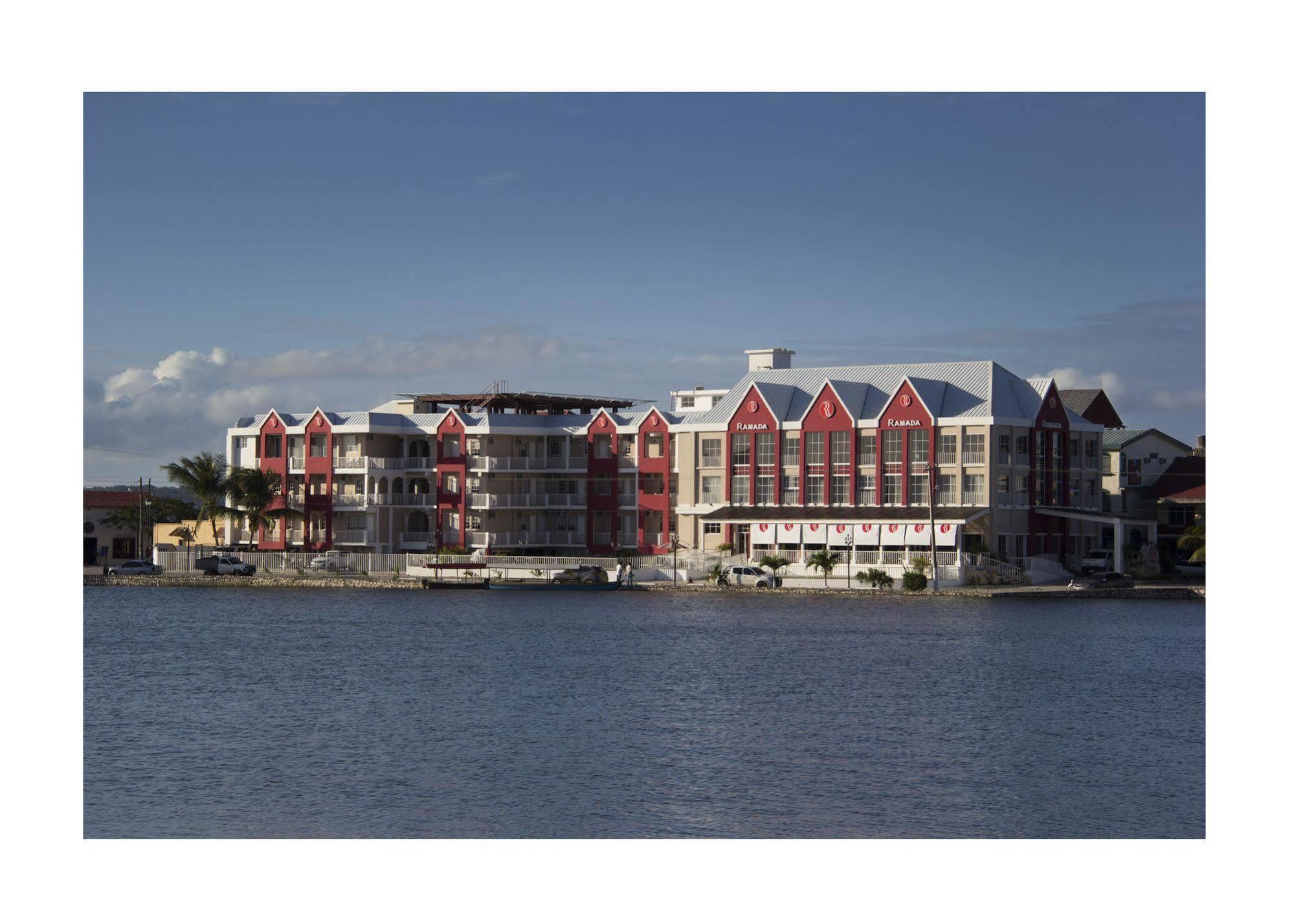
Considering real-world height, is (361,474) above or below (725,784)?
above

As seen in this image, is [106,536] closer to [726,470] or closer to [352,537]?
[352,537]

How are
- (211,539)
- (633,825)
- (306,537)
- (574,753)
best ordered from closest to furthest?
(633,825) < (574,753) < (306,537) < (211,539)

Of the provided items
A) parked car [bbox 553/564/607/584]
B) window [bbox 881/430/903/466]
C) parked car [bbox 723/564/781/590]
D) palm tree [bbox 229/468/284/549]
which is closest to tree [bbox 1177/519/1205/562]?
window [bbox 881/430/903/466]

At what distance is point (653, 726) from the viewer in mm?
34438

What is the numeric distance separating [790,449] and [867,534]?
26.3 ft

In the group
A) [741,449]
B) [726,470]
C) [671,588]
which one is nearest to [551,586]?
[671,588]

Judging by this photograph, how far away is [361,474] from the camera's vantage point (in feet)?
299

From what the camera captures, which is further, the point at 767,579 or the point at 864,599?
the point at 767,579

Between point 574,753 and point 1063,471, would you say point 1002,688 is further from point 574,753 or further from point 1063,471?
point 1063,471

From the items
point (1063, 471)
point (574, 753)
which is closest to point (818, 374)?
point (1063, 471)

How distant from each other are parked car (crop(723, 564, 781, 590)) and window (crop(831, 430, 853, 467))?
23.5 ft

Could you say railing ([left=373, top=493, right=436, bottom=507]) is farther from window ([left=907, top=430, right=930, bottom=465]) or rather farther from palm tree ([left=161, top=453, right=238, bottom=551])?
window ([left=907, top=430, right=930, bottom=465])

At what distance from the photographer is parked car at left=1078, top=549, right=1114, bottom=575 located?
77.2 m

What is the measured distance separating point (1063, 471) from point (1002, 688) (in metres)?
41.4
